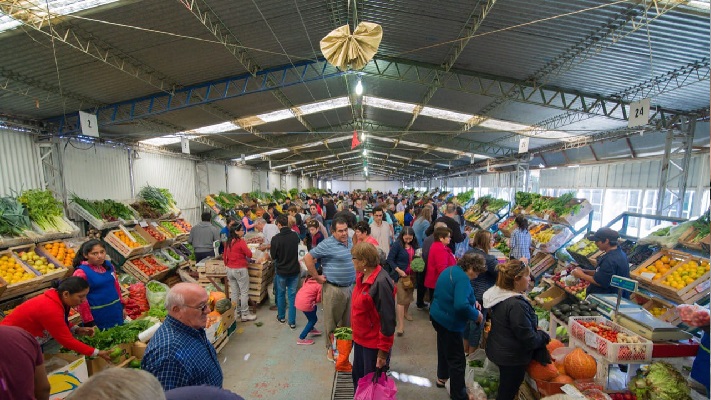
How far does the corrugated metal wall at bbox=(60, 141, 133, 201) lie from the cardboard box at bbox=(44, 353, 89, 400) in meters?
5.57

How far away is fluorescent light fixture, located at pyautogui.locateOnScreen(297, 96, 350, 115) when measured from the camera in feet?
35.0

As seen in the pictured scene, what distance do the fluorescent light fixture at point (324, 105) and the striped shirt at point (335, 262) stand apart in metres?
7.64

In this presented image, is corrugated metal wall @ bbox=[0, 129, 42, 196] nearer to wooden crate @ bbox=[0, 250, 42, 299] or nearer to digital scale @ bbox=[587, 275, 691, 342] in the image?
wooden crate @ bbox=[0, 250, 42, 299]

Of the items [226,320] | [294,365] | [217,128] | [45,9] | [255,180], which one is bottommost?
[294,365]

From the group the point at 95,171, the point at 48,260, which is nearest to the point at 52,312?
the point at 48,260

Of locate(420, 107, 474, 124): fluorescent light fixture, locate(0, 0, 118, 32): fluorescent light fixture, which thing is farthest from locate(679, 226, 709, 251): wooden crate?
locate(0, 0, 118, 32): fluorescent light fixture

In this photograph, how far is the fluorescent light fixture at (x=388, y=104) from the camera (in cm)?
1054

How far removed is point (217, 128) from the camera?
417 inches

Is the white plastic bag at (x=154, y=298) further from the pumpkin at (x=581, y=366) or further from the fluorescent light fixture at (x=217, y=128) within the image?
the fluorescent light fixture at (x=217, y=128)

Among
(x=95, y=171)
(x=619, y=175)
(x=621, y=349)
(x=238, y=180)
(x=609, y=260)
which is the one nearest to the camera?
(x=621, y=349)

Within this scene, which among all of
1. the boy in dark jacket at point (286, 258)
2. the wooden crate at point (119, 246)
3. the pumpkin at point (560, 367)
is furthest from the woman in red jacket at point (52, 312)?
the pumpkin at point (560, 367)

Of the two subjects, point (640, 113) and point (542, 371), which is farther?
point (640, 113)

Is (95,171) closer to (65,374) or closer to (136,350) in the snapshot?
(136,350)

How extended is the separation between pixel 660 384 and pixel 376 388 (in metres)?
2.23
